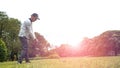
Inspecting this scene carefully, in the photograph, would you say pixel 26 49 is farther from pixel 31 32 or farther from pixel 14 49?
pixel 14 49

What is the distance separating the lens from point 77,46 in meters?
54.5

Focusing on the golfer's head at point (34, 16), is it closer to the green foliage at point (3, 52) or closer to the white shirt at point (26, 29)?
the white shirt at point (26, 29)

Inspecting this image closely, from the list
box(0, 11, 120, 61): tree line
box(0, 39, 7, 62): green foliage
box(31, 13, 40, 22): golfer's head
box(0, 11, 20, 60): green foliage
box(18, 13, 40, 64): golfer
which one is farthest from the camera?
box(0, 11, 20, 60): green foliage

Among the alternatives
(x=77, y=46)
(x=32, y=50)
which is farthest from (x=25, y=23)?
(x=32, y=50)

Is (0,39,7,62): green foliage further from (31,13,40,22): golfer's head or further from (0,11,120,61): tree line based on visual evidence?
(31,13,40,22): golfer's head

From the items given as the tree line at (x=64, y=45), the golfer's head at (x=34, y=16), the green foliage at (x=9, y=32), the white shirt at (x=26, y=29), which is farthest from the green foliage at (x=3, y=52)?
the golfer's head at (x=34, y=16)

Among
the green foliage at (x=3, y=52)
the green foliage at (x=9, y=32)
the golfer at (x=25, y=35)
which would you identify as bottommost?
the golfer at (x=25, y=35)

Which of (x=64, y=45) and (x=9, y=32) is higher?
(x=9, y=32)

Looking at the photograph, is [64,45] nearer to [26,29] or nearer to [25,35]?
[26,29]

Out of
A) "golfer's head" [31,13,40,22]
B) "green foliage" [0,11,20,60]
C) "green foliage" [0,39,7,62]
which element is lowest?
"golfer's head" [31,13,40,22]

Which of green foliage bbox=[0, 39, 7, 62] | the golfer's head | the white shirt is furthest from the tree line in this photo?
the golfer's head

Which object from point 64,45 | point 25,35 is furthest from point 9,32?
point 25,35

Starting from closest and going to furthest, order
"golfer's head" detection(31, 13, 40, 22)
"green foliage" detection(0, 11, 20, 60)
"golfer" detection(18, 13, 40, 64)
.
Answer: "golfer's head" detection(31, 13, 40, 22) → "golfer" detection(18, 13, 40, 64) → "green foliage" detection(0, 11, 20, 60)

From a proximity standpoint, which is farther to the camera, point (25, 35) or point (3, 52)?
point (3, 52)
